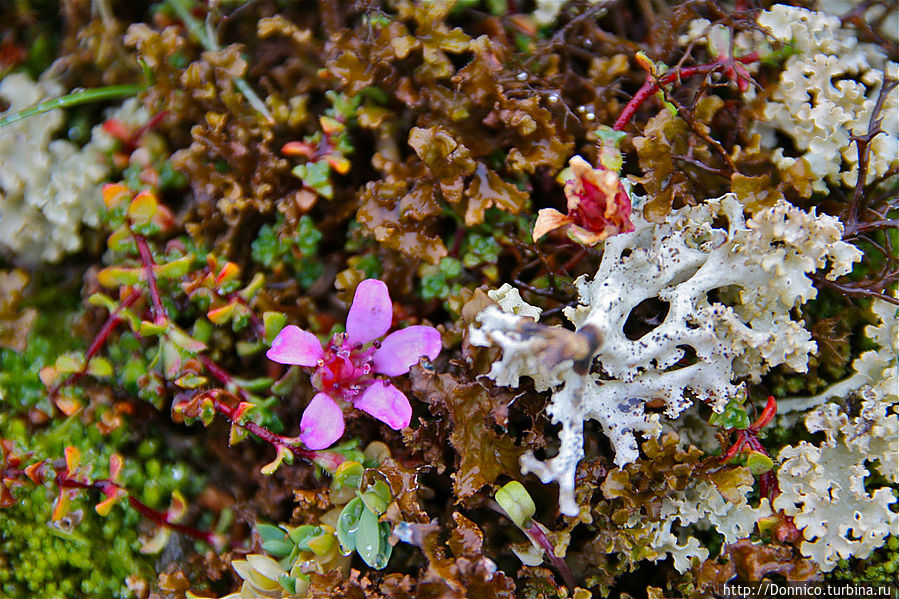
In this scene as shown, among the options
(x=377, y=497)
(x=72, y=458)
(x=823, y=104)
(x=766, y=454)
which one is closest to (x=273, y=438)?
(x=377, y=497)

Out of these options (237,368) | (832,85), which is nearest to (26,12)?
(237,368)

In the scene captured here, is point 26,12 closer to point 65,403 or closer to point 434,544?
point 65,403

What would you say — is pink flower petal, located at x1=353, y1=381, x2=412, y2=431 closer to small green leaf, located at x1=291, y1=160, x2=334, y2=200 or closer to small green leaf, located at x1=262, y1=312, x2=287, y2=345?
small green leaf, located at x1=262, y1=312, x2=287, y2=345

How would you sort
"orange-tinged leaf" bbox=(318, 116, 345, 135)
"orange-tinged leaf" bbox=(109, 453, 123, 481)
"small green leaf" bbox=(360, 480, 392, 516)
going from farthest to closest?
"orange-tinged leaf" bbox=(318, 116, 345, 135)
"orange-tinged leaf" bbox=(109, 453, 123, 481)
"small green leaf" bbox=(360, 480, 392, 516)

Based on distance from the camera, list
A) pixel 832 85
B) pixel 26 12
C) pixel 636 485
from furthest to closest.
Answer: pixel 26 12 < pixel 832 85 < pixel 636 485

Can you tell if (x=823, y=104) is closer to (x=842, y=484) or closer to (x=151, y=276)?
(x=842, y=484)

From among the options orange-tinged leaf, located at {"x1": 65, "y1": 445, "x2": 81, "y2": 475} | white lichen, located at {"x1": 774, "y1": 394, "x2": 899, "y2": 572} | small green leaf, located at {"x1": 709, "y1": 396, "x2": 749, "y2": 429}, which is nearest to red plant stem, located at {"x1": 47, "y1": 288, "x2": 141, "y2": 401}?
orange-tinged leaf, located at {"x1": 65, "y1": 445, "x2": 81, "y2": 475}

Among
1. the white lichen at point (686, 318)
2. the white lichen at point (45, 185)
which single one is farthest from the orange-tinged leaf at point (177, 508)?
the white lichen at point (686, 318)
